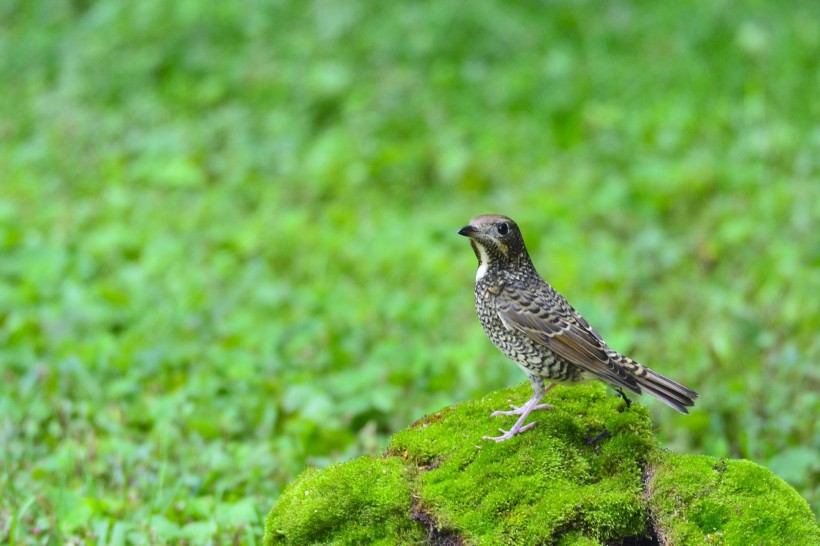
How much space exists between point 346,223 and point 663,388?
540 centimetres

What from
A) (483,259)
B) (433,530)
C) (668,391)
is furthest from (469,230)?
(433,530)

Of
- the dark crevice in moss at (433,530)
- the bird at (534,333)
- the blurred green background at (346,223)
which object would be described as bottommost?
the dark crevice in moss at (433,530)

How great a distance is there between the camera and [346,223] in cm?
898

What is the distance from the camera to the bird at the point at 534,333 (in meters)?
3.95

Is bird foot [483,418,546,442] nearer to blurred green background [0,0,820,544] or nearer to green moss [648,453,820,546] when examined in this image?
green moss [648,453,820,546]

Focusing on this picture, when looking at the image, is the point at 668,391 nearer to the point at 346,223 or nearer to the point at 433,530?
the point at 433,530

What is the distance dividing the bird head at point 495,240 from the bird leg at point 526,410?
56cm

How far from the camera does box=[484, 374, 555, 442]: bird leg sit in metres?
3.90

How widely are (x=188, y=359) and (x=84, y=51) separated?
5.73 meters

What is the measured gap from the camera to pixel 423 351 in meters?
7.00

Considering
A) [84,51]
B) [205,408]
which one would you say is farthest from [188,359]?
[84,51]

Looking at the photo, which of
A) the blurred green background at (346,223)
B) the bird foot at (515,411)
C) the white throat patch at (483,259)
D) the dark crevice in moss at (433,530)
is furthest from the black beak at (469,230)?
the blurred green background at (346,223)

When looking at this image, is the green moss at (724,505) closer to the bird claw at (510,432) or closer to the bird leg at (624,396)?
the bird leg at (624,396)

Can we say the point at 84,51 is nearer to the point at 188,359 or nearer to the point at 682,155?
the point at 188,359
